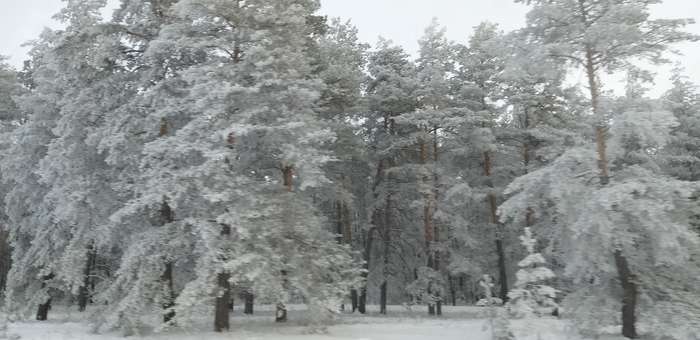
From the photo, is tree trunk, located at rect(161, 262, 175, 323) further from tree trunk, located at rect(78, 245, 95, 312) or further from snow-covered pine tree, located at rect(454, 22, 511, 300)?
snow-covered pine tree, located at rect(454, 22, 511, 300)

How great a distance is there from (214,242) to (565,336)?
346 inches

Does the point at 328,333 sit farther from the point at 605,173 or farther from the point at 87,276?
the point at 605,173

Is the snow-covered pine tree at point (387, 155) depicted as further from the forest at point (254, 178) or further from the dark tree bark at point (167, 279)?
the dark tree bark at point (167, 279)

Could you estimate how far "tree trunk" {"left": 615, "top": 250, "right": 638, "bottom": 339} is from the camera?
12594 mm

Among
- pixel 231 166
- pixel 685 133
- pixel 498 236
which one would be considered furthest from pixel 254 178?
pixel 685 133

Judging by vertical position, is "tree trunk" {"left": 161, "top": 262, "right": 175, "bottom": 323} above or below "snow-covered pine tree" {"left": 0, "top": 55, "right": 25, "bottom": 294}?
below

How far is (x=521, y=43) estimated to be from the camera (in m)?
13.8

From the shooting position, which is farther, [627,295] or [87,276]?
[87,276]

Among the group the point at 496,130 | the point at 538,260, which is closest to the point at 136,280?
the point at 538,260

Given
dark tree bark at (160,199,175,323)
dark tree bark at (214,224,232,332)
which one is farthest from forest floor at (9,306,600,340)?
dark tree bark at (160,199,175,323)

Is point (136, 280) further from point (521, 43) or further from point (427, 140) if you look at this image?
point (427, 140)

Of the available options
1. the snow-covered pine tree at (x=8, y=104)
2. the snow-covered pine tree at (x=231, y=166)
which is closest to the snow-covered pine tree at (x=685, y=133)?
the snow-covered pine tree at (x=231, y=166)

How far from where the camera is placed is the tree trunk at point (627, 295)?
1259 cm

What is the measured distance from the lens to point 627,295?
12633 millimetres
